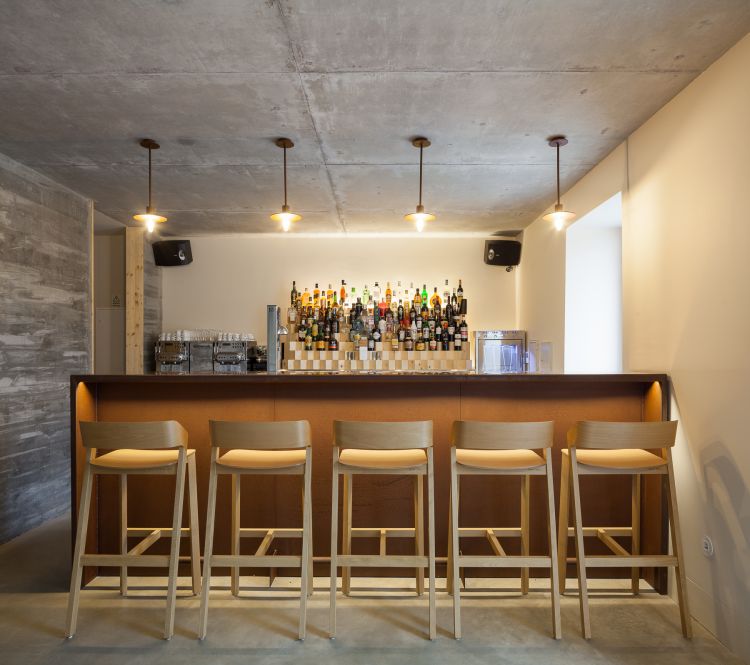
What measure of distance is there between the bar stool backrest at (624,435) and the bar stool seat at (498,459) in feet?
0.78

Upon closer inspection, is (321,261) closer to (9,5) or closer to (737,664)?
(9,5)

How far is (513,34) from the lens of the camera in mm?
2420

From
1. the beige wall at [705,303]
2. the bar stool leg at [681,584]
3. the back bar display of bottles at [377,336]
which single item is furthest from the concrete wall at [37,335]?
the beige wall at [705,303]

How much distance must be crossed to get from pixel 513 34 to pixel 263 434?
2173mm

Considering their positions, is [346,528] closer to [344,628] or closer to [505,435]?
[344,628]

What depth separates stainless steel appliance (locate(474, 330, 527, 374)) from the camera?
627 cm

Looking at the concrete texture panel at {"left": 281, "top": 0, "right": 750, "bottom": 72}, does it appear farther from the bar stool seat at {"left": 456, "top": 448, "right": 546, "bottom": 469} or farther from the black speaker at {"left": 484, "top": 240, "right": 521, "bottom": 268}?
the black speaker at {"left": 484, "top": 240, "right": 521, "bottom": 268}

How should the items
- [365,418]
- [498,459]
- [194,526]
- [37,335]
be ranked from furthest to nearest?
[37,335] < [365,418] < [194,526] < [498,459]

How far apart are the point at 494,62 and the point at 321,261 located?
4311mm

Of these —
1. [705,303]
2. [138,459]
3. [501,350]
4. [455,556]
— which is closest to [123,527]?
[138,459]

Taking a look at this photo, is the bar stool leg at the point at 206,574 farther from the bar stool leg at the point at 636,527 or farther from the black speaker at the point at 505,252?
the black speaker at the point at 505,252

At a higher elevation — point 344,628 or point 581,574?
point 581,574

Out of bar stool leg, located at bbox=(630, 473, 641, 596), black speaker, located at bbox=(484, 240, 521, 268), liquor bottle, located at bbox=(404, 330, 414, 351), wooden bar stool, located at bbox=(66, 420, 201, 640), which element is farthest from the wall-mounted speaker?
wooden bar stool, located at bbox=(66, 420, 201, 640)

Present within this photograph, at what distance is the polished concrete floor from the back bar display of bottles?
2714 millimetres
